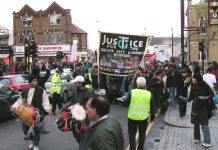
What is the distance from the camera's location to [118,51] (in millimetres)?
17656

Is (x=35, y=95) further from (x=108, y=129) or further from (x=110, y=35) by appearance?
(x=110, y=35)

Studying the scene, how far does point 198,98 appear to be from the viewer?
9.34m

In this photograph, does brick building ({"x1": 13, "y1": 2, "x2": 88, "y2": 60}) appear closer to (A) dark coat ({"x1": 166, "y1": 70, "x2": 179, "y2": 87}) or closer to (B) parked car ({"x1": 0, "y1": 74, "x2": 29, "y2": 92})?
(B) parked car ({"x1": 0, "y1": 74, "x2": 29, "y2": 92})

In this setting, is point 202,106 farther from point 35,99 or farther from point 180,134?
Answer: point 35,99

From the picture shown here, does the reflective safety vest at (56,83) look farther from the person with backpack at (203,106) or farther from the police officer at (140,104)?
the police officer at (140,104)

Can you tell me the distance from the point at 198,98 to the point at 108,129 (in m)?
5.56

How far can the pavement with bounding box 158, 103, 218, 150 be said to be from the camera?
31.3 ft

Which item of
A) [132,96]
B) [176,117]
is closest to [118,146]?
[132,96]

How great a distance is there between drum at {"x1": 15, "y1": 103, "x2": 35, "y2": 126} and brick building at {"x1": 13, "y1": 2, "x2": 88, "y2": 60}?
193 feet

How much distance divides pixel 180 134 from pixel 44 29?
59.4m

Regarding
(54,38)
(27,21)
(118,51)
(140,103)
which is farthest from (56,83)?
(27,21)

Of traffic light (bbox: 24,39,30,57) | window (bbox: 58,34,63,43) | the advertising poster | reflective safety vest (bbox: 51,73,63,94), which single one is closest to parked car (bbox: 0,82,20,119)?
reflective safety vest (bbox: 51,73,63,94)

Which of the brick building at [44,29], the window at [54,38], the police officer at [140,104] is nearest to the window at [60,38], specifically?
the brick building at [44,29]

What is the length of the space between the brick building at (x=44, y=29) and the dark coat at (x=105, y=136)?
208ft
